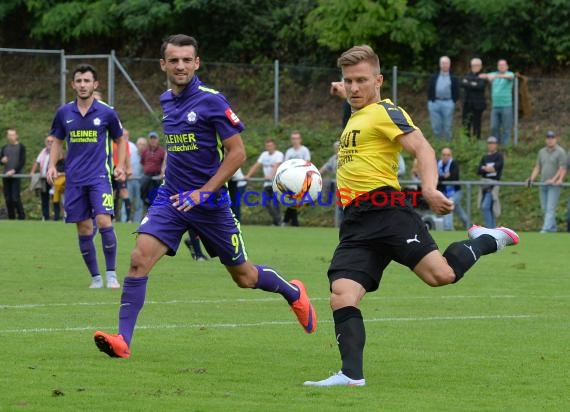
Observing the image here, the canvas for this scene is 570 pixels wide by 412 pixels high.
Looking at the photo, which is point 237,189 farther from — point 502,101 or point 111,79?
point 502,101

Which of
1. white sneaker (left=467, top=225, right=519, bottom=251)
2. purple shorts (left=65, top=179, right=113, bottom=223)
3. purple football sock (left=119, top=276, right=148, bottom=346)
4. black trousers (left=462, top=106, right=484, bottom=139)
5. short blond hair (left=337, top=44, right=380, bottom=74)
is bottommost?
purple football sock (left=119, top=276, right=148, bottom=346)

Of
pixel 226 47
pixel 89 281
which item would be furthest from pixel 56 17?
pixel 89 281

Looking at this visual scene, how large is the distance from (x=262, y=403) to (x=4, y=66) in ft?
87.9

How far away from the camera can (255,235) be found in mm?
23656

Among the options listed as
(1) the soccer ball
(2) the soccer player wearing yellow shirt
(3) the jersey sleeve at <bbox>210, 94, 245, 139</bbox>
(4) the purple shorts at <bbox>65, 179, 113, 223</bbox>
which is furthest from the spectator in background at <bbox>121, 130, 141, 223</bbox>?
(2) the soccer player wearing yellow shirt

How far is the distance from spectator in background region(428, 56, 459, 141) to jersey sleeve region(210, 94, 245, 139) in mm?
19316

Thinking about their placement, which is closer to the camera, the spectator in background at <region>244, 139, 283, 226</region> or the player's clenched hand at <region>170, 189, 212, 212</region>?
the player's clenched hand at <region>170, 189, 212, 212</region>

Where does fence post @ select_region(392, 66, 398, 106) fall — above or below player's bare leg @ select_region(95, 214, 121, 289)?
above

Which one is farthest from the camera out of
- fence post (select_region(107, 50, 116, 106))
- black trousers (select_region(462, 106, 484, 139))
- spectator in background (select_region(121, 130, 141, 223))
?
fence post (select_region(107, 50, 116, 106))

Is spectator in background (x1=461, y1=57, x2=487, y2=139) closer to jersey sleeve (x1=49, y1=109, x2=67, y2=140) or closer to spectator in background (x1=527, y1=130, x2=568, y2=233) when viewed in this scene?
spectator in background (x1=527, y1=130, x2=568, y2=233)

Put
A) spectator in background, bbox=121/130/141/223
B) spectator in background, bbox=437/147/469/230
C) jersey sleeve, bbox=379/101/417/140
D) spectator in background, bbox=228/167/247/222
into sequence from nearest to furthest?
jersey sleeve, bbox=379/101/417/140 < spectator in background, bbox=228/167/247/222 < spectator in background, bbox=437/147/469/230 < spectator in background, bbox=121/130/141/223

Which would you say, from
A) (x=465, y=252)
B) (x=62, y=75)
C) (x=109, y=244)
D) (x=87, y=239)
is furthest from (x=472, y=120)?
(x=465, y=252)

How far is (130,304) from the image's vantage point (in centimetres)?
880

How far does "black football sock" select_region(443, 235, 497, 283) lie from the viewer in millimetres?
8211
